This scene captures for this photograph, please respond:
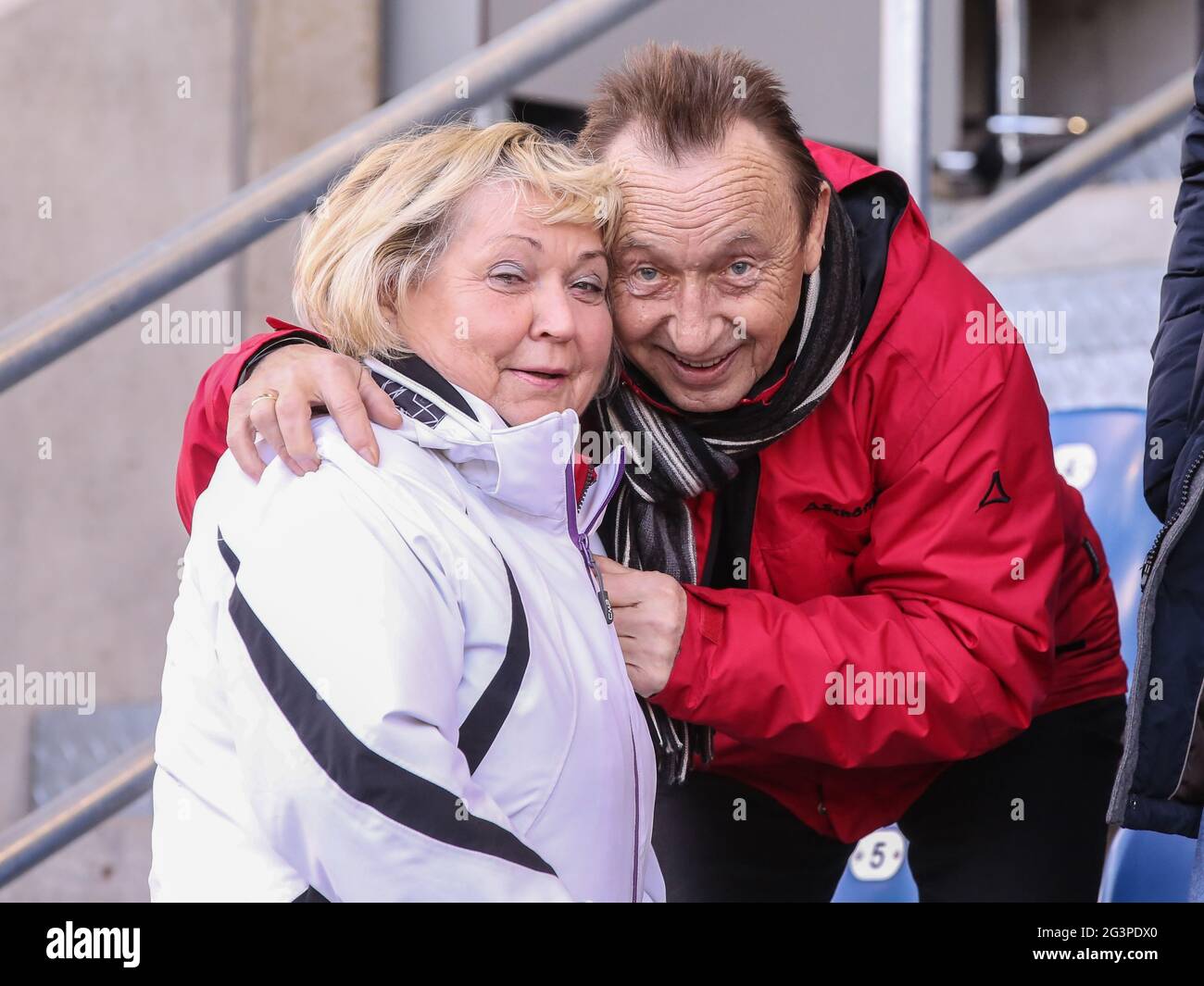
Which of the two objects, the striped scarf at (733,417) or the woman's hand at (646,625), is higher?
the striped scarf at (733,417)

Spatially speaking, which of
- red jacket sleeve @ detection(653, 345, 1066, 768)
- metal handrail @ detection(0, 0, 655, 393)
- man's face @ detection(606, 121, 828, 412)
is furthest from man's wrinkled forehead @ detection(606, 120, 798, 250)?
metal handrail @ detection(0, 0, 655, 393)

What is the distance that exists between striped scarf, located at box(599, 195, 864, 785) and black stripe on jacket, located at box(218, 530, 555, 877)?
22.0 inches

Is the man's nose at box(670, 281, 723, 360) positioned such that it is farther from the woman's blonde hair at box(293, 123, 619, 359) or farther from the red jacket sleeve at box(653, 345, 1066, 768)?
the red jacket sleeve at box(653, 345, 1066, 768)

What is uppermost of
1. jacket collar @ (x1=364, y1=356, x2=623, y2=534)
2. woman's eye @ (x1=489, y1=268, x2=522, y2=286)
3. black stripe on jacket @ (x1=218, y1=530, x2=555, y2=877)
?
woman's eye @ (x1=489, y1=268, x2=522, y2=286)

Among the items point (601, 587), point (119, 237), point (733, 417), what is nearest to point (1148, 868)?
point (733, 417)

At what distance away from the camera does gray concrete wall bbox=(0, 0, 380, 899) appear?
4.02 metres

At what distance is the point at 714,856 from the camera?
209 centimetres

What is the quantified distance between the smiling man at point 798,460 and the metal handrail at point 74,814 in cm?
56

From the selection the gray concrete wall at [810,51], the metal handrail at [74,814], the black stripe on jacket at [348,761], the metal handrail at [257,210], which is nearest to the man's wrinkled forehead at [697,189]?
the metal handrail at [257,210]

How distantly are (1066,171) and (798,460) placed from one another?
0.95 metres

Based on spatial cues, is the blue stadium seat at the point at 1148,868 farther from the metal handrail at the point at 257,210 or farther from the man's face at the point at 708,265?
the metal handrail at the point at 257,210

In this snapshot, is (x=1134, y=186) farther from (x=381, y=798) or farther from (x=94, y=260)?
(x=381, y=798)

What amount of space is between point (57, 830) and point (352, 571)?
113cm

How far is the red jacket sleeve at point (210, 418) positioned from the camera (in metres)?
1.62
